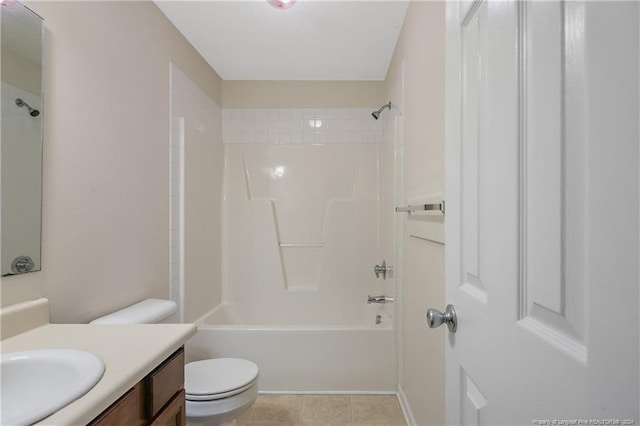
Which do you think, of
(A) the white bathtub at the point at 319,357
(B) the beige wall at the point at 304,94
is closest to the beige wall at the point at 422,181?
(A) the white bathtub at the point at 319,357

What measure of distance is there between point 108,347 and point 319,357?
63.3 inches

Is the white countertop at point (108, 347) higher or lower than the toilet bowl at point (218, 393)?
higher

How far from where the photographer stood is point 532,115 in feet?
1.64

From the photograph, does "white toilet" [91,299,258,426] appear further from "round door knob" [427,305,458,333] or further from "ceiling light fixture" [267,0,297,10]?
"ceiling light fixture" [267,0,297,10]

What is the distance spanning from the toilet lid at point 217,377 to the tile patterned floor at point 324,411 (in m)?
0.45

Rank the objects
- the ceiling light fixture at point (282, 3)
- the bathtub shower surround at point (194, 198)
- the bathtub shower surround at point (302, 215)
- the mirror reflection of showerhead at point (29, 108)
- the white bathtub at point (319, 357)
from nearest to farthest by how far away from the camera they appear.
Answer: the mirror reflection of showerhead at point (29, 108) < the ceiling light fixture at point (282, 3) < the bathtub shower surround at point (194, 198) < the white bathtub at point (319, 357) < the bathtub shower surround at point (302, 215)

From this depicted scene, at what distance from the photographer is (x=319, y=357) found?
2.33m

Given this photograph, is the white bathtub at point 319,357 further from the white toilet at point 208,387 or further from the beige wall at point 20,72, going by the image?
the beige wall at point 20,72

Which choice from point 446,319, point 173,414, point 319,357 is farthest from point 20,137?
point 319,357

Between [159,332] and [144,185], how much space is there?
0.99m

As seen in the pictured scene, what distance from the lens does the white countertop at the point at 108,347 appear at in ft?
2.18

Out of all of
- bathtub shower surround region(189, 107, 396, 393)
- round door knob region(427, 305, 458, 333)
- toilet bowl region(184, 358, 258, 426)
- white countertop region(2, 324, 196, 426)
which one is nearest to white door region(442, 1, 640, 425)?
round door knob region(427, 305, 458, 333)

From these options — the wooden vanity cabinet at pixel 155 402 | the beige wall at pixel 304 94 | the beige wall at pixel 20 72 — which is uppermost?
the beige wall at pixel 304 94

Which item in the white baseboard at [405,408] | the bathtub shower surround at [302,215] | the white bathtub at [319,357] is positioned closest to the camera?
the white baseboard at [405,408]
